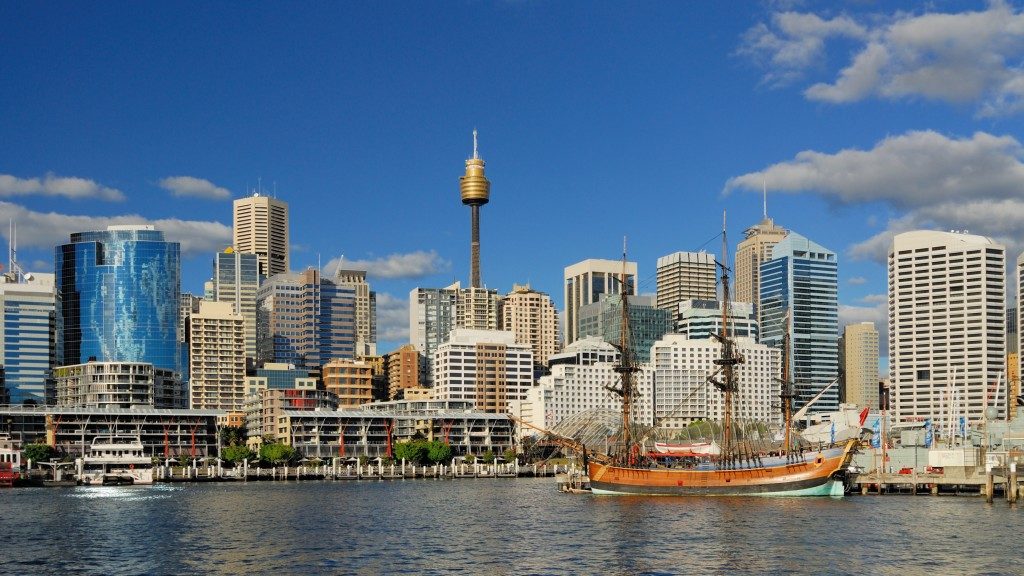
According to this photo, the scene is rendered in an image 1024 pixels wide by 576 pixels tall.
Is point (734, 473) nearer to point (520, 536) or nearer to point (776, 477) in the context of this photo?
point (776, 477)

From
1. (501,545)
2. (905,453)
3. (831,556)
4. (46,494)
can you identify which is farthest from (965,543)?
(46,494)

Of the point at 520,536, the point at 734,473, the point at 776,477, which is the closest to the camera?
the point at 520,536

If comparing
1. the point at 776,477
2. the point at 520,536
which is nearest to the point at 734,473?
the point at 776,477

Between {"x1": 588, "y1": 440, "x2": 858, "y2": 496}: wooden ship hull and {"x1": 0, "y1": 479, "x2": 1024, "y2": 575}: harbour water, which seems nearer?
{"x1": 0, "y1": 479, "x2": 1024, "y2": 575}: harbour water

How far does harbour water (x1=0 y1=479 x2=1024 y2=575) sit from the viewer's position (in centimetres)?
9150

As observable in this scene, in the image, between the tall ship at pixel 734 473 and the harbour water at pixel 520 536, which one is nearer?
the harbour water at pixel 520 536

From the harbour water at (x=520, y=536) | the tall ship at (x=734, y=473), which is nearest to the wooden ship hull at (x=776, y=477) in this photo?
the tall ship at (x=734, y=473)

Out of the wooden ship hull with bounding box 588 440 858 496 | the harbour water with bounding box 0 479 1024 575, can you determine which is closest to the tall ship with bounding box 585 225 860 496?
the wooden ship hull with bounding box 588 440 858 496

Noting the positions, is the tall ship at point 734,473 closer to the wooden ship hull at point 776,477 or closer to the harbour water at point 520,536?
the wooden ship hull at point 776,477

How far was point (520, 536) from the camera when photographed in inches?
4439

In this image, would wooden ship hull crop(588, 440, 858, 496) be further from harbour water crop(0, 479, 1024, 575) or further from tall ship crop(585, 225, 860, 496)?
harbour water crop(0, 479, 1024, 575)

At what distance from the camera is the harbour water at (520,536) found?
91.5m

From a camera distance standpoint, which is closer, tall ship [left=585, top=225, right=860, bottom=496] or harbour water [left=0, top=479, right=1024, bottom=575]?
harbour water [left=0, top=479, right=1024, bottom=575]

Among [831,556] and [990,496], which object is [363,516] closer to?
[831,556]
